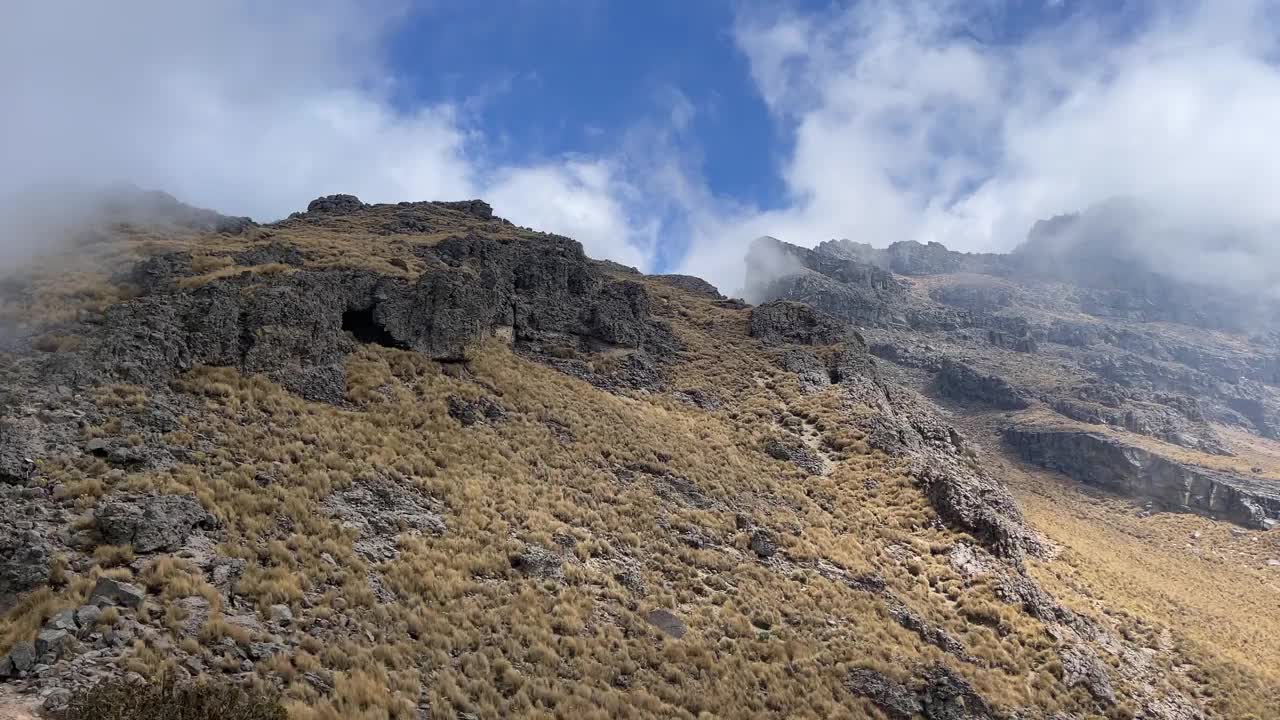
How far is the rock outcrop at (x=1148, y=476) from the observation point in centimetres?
7381

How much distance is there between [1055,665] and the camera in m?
23.6

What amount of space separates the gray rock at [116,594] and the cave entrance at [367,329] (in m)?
19.9

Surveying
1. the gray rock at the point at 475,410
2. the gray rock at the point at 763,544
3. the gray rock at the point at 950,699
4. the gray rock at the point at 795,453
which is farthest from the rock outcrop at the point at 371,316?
the gray rock at the point at 950,699

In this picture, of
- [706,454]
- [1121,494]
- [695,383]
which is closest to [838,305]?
[1121,494]

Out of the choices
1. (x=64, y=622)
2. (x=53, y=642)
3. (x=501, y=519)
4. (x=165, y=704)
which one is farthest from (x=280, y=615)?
(x=501, y=519)

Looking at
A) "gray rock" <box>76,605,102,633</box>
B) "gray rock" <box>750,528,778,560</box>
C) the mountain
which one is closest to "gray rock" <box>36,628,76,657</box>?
the mountain

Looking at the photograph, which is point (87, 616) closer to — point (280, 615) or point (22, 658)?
point (22, 658)

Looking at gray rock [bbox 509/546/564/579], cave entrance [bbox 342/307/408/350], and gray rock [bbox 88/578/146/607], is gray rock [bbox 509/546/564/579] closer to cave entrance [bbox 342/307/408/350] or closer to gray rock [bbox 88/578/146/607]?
gray rock [bbox 88/578/146/607]

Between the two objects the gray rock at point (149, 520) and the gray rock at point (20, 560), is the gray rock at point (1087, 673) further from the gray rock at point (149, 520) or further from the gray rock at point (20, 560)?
the gray rock at point (20, 560)

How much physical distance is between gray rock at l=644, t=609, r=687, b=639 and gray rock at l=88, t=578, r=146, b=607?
1233 centimetres

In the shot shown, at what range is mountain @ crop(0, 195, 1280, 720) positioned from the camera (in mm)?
13492

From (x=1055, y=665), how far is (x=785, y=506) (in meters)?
12.2

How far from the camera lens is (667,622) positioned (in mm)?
19312

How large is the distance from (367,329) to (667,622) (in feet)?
70.0
